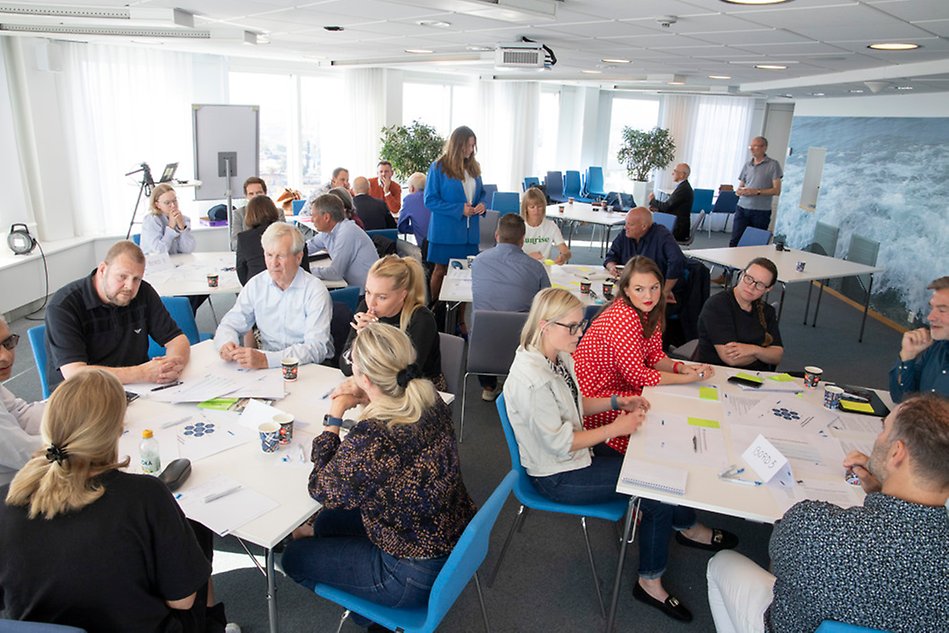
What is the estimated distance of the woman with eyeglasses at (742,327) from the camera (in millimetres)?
3797

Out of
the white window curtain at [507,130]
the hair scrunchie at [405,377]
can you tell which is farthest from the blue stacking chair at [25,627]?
the white window curtain at [507,130]

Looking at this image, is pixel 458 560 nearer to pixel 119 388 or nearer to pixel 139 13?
pixel 119 388

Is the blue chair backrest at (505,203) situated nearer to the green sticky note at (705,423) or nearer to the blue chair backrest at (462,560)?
the green sticky note at (705,423)

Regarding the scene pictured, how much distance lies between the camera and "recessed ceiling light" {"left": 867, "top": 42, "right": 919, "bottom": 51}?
4.41 m

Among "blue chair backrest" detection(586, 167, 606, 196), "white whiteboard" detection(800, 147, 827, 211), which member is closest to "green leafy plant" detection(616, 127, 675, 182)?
"blue chair backrest" detection(586, 167, 606, 196)

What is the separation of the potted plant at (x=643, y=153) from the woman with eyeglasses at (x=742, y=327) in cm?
965

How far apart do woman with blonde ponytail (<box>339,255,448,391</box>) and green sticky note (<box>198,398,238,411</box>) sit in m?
0.59

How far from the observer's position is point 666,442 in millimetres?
2668

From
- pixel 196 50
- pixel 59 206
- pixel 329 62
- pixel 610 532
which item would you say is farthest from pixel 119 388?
pixel 329 62

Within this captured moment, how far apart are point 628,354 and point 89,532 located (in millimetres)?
2359

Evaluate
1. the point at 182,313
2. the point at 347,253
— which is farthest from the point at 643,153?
the point at 182,313

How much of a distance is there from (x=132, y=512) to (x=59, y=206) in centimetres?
705

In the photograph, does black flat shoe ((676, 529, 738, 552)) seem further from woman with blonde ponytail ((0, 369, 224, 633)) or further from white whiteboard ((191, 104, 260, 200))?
white whiteboard ((191, 104, 260, 200))

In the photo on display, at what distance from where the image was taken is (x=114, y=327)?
3.10 m
